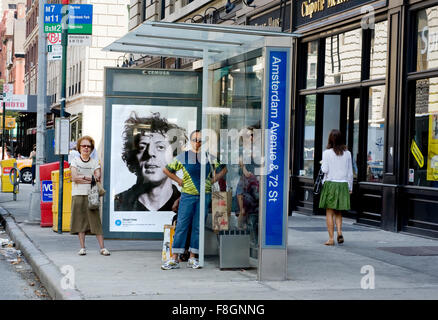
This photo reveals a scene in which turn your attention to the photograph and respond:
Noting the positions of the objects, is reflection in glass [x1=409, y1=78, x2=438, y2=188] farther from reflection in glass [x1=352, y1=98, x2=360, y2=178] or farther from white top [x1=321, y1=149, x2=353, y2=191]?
reflection in glass [x1=352, y1=98, x2=360, y2=178]

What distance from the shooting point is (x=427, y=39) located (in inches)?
522

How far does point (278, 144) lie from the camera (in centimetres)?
844

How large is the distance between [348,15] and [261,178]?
8.06 m

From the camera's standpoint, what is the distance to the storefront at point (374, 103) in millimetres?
13242

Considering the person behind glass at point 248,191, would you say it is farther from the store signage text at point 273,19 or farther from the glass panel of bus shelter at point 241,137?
the store signage text at point 273,19

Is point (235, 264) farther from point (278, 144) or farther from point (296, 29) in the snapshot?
point (296, 29)

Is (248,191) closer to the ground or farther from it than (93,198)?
farther from it

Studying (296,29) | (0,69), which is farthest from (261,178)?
(0,69)

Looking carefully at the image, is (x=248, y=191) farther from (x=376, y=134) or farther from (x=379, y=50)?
(x=379, y=50)

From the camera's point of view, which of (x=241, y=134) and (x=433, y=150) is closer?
(x=241, y=134)

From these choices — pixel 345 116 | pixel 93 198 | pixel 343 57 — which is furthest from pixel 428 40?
pixel 93 198

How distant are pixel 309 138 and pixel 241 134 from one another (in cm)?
836

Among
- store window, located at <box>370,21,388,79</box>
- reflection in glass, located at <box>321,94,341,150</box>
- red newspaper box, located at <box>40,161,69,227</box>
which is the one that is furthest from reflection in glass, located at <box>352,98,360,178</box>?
red newspaper box, located at <box>40,161,69,227</box>

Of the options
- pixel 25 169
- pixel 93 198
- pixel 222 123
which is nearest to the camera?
pixel 222 123
